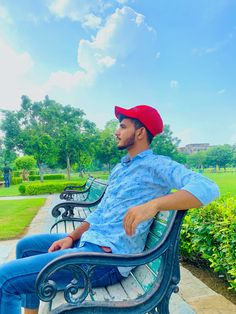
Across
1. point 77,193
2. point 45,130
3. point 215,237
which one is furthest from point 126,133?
point 45,130

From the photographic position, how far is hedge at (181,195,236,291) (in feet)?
8.31

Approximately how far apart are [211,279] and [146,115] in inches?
80.3

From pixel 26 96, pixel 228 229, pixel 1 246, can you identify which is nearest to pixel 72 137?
pixel 26 96

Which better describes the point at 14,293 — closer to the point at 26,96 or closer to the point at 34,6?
the point at 34,6

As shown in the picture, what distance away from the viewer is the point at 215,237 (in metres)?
2.72

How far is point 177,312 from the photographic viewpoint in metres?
2.36

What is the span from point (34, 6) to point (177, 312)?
15.7 m

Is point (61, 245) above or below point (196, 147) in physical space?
below

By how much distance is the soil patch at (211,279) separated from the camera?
273cm

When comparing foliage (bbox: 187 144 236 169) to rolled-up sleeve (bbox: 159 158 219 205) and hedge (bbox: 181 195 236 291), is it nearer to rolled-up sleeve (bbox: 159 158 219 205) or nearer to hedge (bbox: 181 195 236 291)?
hedge (bbox: 181 195 236 291)

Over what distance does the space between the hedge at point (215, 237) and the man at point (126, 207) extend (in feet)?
3.44

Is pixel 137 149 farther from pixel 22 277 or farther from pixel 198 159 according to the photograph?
pixel 198 159

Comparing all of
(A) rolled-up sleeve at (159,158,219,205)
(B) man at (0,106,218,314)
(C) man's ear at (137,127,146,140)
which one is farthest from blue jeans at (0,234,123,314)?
(C) man's ear at (137,127,146,140)

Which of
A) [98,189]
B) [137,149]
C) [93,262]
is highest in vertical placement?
[137,149]
